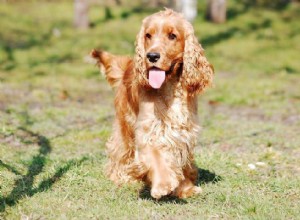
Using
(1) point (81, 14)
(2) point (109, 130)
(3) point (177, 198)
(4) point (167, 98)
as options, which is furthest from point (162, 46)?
(1) point (81, 14)

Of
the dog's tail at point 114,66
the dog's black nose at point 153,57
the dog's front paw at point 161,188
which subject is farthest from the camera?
the dog's tail at point 114,66

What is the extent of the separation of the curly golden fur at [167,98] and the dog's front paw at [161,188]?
12 mm

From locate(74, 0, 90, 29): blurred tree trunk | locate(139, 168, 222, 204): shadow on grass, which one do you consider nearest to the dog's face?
locate(139, 168, 222, 204): shadow on grass

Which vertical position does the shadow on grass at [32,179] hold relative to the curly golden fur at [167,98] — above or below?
below

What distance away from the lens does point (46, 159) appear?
19.5 feet

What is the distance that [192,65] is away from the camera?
4828mm

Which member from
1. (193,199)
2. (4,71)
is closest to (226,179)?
(193,199)

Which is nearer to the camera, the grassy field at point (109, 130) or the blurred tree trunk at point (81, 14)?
the grassy field at point (109, 130)

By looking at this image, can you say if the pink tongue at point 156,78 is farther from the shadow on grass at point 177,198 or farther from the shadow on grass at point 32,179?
the shadow on grass at point 32,179

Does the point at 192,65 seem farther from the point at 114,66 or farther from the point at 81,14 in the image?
the point at 81,14

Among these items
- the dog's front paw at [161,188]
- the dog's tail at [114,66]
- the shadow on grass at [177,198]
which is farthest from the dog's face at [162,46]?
the dog's tail at [114,66]

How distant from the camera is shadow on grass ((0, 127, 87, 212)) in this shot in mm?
4571

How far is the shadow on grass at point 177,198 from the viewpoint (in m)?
4.80

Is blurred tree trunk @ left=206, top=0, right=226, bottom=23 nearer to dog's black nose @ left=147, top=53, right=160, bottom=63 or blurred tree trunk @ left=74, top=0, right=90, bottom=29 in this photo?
blurred tree trunk @ left=74, top=0, right=90, bottom=29
